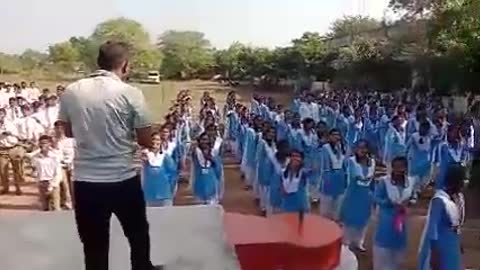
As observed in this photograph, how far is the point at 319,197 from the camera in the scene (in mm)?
8336

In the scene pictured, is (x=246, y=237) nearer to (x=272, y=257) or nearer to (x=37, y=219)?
(x=272, y=257)

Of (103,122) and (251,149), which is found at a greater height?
(103,122)

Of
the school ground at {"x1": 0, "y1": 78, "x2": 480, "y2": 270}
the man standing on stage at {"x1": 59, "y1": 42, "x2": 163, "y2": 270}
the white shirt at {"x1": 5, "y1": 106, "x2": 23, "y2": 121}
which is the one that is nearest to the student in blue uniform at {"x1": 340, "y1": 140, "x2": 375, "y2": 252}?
the school ground at {"x1": 0, "y1": 78, "x2": 480, "y2": 270}

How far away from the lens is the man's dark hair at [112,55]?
97.9 inches

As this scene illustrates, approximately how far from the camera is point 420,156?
942 centimetres

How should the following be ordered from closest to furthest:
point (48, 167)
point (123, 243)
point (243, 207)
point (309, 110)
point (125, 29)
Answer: point (123, 243)
point (48, 167)
point (243, 207)
point (309, 110)
point (125, 29)

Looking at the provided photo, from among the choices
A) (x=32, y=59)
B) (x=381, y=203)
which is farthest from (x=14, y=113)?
(x=32, y=59)

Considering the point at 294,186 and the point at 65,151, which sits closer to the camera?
the point at 294,186

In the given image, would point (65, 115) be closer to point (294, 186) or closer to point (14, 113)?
point (294, 186)

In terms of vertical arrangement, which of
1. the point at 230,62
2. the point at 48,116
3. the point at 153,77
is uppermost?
the point at 230,62

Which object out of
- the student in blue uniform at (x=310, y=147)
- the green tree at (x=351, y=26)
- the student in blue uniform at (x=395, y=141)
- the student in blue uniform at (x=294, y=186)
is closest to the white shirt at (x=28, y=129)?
the student in blue uniform at (x=310, y=147)

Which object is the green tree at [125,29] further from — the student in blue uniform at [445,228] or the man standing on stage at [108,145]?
the man standing on stage at [108,145]

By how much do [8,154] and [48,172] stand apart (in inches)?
96.0

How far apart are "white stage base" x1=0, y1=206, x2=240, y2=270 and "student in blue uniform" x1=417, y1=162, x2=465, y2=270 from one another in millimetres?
1342
